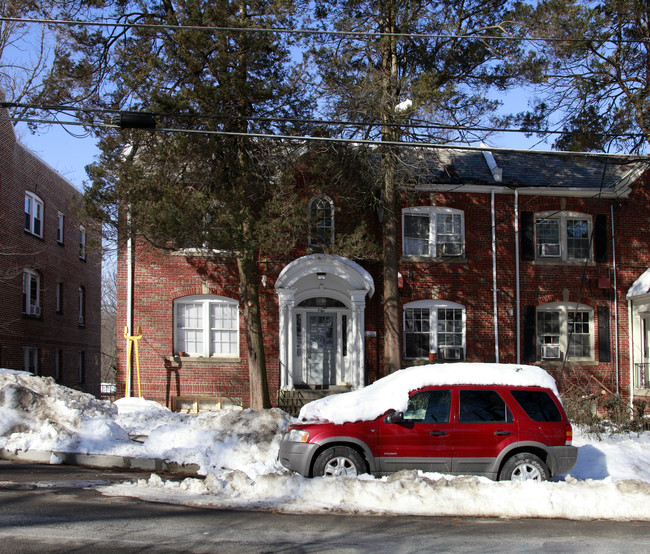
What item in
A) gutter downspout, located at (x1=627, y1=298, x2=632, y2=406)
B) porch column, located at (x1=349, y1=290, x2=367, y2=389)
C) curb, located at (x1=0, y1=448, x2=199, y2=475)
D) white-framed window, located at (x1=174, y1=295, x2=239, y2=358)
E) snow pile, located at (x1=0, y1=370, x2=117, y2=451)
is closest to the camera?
curb, located at (x1=0, y1=448, x2=199, y2=475)

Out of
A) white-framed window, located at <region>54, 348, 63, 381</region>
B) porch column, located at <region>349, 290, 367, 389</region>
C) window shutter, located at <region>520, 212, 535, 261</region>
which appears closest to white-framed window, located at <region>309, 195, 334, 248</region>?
porch column, located at <region>349, 290, 367, 389</region>

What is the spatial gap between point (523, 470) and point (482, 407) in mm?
998

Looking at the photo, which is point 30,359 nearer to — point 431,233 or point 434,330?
point 434,330

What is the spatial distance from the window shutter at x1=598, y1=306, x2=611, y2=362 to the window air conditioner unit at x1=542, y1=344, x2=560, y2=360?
4.20 feet

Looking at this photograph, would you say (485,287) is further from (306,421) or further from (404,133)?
(306,421)

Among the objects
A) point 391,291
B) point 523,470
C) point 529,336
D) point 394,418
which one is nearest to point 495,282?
point 529,336

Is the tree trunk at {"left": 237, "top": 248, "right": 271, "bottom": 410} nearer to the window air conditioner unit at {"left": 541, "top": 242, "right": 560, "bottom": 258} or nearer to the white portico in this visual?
the white portico

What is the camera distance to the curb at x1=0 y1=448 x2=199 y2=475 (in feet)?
38.6

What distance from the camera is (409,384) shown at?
32.0 ft

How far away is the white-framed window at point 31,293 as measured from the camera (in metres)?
23.8

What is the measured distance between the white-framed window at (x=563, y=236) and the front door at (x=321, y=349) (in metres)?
6.59

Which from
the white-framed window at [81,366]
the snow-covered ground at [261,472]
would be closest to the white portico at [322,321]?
the snow-covered ground at [261,472]

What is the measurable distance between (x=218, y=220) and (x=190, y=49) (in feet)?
11.8

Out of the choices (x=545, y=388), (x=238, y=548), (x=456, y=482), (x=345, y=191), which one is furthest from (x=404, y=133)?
(x=238, y=548)
